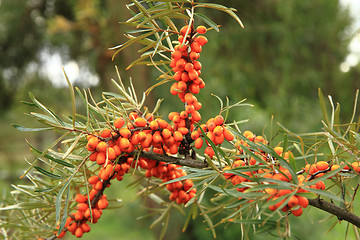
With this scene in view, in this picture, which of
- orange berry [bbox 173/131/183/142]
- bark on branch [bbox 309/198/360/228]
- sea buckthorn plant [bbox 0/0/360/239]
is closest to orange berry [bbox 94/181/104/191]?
sea buckthorn plant [bbox 0/0/360/239]

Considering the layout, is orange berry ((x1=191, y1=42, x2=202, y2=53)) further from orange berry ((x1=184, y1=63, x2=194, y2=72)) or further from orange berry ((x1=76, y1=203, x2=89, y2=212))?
orange berry ((x1=76, y1=203, x2=89, y2=212))

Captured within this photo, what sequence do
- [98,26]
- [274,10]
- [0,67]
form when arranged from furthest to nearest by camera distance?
[0,67] < [274,10] < [98,26]

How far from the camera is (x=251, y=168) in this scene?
23 centimetres

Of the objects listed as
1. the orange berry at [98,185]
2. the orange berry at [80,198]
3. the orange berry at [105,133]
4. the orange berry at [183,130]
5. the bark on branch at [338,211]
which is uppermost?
the orange berry at [183,130]

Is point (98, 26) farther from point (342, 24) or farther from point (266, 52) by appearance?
point (342, 24)

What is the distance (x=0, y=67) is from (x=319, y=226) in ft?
7.14

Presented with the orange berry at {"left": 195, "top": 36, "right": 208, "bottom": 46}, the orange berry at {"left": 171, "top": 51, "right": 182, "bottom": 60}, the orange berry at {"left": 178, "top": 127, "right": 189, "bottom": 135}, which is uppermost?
the orange berry at {"left": 195, "top": 36, "right": 208, "bottom": 46}

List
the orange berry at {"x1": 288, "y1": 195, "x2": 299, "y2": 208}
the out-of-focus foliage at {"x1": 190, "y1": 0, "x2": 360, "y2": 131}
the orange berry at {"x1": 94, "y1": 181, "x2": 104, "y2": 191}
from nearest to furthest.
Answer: the orange berry at {"x1": 288, "y1": 195, "x2": 299, "y2": 208} → the orange berry at {"x1": 94, "y1": 181, "x2": 104, "y2": 191} → the out-of-focus foliage at {"x1": 190, "y1": 0, "x2": 360, "y2": 131}

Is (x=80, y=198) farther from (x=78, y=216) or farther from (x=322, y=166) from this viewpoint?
(x=322, y=166)

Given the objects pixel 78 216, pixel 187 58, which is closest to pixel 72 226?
pixel 78 216

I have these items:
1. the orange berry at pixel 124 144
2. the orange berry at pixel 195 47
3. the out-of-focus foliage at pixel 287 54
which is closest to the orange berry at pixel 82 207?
the orange berry at pixel 124 144

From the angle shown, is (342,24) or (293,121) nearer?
(293,121)

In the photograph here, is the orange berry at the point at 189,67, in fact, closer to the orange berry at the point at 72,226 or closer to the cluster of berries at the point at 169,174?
the cluster of berries at the point at 169,174

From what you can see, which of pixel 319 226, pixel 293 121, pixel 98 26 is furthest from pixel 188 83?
pixel 98 26
